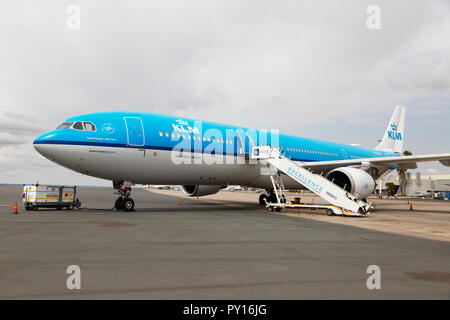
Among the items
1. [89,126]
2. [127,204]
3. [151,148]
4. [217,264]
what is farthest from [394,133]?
[217,264]

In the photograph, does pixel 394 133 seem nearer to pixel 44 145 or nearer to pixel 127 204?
pixel 127 204

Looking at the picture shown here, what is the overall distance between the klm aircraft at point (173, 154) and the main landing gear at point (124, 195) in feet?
0.14

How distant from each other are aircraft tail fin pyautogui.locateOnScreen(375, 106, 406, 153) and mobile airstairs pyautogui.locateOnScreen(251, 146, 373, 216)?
15261 millimetres

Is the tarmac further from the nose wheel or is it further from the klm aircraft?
the nose wheel

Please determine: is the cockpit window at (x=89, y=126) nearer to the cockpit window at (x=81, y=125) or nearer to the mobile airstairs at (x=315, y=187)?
the cockpit window at (x=81, y=125)

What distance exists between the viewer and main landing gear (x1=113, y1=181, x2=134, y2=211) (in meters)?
14.7

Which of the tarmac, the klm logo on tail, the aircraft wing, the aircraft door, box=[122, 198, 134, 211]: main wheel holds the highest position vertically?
the klm logo on tail

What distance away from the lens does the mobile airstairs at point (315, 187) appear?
49.6 feet

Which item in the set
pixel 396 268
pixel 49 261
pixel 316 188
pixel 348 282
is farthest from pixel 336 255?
pixel 316 188

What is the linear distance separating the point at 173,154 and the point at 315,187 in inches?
274

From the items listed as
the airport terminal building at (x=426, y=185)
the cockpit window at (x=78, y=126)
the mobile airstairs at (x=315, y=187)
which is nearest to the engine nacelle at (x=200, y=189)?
the mobile airstairs at (x=315, y=187)

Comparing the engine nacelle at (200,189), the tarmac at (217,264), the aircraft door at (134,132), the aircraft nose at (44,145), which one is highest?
the aircraft door at (134,132)

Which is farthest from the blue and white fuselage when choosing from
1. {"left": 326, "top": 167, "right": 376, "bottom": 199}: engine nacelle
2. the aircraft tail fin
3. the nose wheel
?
the aircraft tail fin
